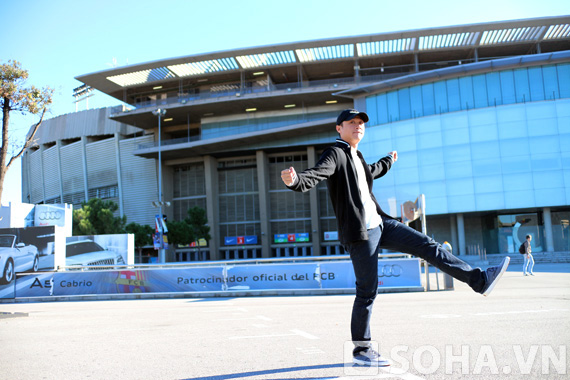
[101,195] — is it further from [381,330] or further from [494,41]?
[381,330]

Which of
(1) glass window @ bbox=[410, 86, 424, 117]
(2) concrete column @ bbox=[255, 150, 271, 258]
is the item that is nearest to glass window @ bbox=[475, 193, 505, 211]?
(1) glass window @ bbox=[410, 86, 424, 117]

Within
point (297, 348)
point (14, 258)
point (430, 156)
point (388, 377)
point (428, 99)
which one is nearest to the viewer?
point (388, 377)

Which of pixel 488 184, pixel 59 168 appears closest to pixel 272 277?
pixel 488 184

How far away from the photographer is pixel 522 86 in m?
44.5

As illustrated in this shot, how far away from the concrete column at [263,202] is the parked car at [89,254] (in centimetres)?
3550

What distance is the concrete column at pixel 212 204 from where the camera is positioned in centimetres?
6003

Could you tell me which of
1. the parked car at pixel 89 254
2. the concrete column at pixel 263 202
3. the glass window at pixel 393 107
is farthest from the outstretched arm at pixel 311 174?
the concrete column at pixel 263 202

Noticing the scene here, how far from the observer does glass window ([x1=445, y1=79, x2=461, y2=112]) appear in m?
46.1

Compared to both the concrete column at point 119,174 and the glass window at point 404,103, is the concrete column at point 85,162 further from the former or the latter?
the glass window at point 404,103

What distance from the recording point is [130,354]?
475cm

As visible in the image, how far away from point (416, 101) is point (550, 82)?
37.6 ft

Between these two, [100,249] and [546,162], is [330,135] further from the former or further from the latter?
[100,249]

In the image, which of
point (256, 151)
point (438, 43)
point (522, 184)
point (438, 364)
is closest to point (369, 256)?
point (438, 364)

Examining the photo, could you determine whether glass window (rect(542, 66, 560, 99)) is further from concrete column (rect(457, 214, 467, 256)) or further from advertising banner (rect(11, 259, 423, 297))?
advertising banner (rect(11, 259, 423, 297))
